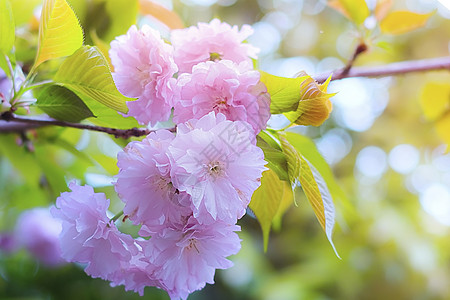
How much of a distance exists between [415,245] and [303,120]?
1184 mm

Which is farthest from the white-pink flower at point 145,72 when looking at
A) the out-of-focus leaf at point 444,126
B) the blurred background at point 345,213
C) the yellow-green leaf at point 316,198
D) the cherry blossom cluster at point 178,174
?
the blurred background at point 345,213

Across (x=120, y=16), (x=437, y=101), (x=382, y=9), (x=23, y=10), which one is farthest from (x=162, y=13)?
(x=437, y=101)

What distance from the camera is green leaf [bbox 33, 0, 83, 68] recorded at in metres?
0.32

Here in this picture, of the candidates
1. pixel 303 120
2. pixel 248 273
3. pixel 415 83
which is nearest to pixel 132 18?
pixel 303 120

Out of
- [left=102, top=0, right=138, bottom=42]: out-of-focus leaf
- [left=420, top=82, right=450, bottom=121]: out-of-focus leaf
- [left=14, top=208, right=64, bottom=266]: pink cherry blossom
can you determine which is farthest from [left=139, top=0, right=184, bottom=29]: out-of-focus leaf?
[left=14, top=208, right=64, bottom=266]: pink cherry blossom

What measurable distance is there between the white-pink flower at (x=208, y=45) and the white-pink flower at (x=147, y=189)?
0.08 metres

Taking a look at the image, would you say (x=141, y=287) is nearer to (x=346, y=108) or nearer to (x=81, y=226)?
(x=81, y=226)

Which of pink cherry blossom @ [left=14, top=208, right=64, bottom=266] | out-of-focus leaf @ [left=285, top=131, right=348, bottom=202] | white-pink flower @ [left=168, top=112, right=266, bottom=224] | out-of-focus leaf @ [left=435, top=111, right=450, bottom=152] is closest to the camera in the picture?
white-pink flower @ [left=168, top=112, right=266, bottom=224]

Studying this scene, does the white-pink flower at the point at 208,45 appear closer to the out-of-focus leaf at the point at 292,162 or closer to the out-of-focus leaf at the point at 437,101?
the out-of-focus leaf at the point at 292,162

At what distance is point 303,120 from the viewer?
1.03 ft

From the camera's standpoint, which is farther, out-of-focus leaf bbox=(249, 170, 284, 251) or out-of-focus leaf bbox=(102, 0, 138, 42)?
out-of-focus leaf bbox=(102, 0, 138, 42)

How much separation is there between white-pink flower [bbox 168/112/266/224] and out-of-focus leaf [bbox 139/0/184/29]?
11.9 inches

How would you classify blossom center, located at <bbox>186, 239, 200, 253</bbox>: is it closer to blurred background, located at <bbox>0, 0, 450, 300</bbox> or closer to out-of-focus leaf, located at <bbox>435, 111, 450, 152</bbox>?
out-of-focus leaf, located at <bbox>435, 111, 450, 152</bbox>

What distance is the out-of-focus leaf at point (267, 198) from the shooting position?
1.13ft
